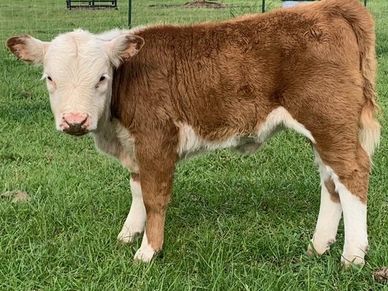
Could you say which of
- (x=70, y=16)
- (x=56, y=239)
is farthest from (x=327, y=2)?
(x=70, y=16)

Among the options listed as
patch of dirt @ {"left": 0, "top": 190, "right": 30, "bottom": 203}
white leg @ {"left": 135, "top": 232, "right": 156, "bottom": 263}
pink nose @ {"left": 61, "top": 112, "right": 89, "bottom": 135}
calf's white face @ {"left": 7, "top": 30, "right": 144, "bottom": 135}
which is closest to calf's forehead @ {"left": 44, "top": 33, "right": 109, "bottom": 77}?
calf's white face @ {"left": 7, "top": 30, "right": 144, "bottom": 135}

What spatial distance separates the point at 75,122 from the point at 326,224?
1.87 metres

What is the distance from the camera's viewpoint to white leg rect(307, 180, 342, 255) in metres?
4.30

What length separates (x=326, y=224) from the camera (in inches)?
171

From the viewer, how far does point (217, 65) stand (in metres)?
4.24

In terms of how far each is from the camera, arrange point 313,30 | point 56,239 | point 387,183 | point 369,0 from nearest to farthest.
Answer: point 313,30 < point 56,239 < point 387,183 < point 369,0

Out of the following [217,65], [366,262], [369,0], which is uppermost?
[217,65]

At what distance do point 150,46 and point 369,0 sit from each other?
19.7 metres

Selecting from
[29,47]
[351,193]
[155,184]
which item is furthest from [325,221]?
[29,47]

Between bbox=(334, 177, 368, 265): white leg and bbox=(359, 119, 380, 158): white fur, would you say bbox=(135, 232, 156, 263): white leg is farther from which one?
bbox=(359, 119, 380, 158): white fur

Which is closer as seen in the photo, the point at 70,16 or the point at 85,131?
the point at 85,131

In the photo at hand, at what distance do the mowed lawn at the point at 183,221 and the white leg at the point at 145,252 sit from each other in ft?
0.26

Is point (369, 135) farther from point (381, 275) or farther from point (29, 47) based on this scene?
point (29, 47)

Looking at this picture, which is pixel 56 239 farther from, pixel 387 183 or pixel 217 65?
pixel 387 183
